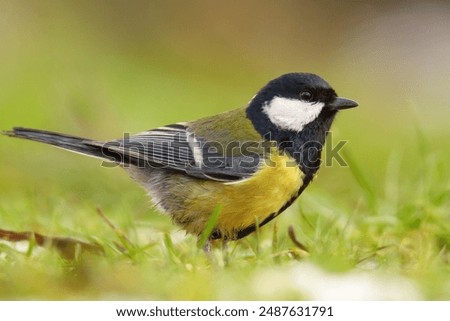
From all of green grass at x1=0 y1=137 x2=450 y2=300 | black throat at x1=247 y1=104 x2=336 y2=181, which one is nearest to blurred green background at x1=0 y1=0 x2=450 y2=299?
green grass at x1=0 y1=137 x2=450 y2=300

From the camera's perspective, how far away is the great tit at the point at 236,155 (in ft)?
6.36

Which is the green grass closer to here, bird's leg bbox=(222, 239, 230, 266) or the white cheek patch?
bird's leg bbox=(222, 239, 230, 266)

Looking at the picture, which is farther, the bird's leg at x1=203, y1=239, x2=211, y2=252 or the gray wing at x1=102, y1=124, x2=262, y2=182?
the gray wing at x1=102, y1=124, x2=262, y2=182

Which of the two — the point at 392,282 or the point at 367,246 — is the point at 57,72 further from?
the point at 392,282

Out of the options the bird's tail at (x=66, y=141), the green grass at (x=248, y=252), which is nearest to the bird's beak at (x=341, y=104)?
the green grass at (x=248, y=252)

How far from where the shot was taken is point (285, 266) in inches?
64.8

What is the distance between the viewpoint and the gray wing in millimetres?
1995

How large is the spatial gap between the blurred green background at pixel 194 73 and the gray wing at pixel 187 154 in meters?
0.31

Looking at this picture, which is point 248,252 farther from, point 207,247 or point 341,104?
point 341,104

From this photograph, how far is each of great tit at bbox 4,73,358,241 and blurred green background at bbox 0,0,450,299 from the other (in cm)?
29

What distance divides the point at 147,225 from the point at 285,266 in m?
0.66

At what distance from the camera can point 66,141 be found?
6.46 feet
